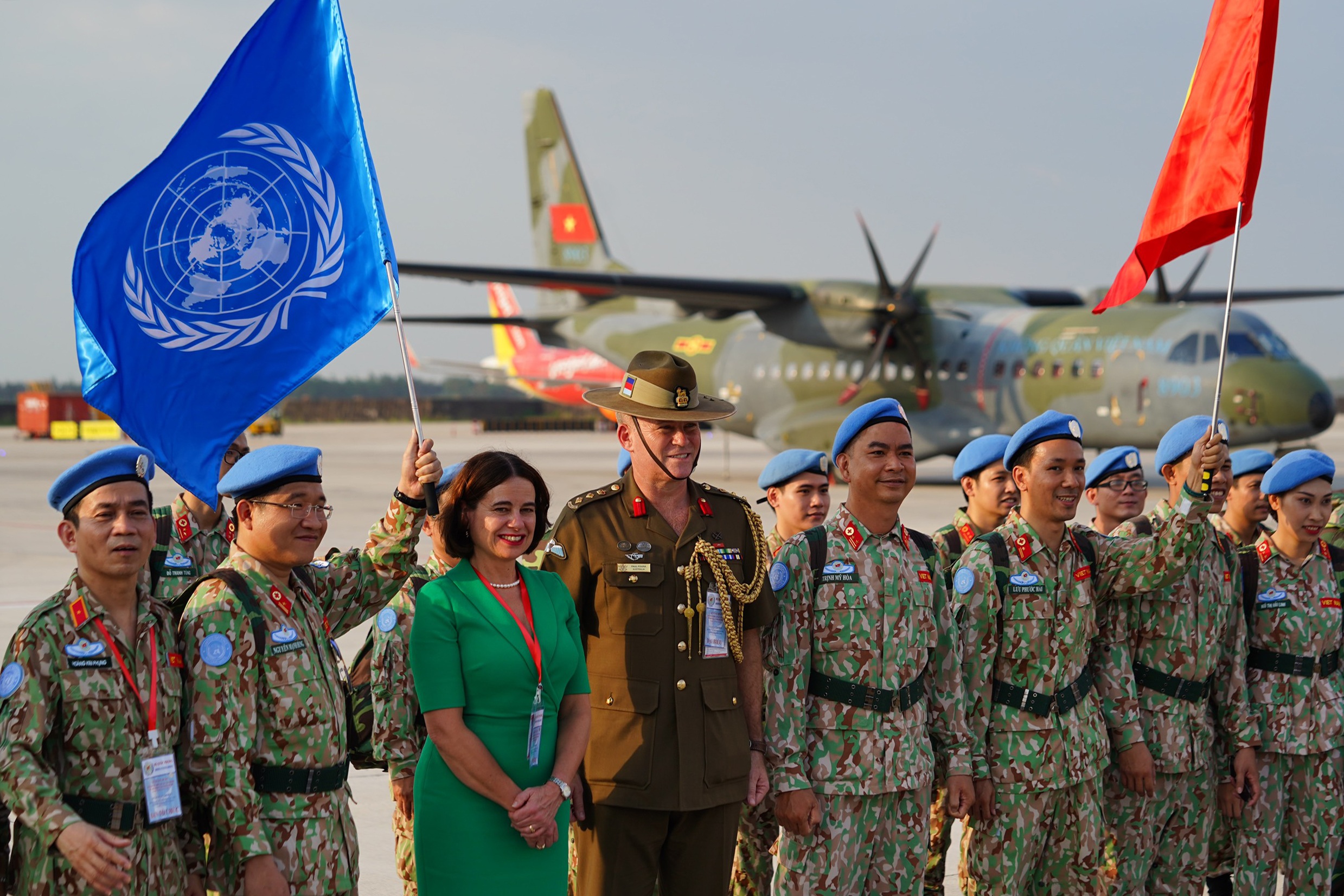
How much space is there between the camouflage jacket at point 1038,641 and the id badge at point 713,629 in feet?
2.85

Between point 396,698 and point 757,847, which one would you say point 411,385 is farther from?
point 757,847

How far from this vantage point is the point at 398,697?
343 centimetres

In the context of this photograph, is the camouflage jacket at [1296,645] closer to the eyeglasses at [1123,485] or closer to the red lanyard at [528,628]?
the eyeglasses at [1123,485]

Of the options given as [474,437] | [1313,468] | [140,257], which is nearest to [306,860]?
[140,257]

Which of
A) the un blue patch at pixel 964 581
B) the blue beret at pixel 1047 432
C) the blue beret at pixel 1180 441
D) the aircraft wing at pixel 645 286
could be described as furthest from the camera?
the aircraft wing at pixel 645 286

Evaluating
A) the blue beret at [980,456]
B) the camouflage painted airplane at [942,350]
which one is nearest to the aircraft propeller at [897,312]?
the camouflage painted airplane at [942,350]

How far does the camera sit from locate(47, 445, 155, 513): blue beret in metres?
2.92

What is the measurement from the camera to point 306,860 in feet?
9.45

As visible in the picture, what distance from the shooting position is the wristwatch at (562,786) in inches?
117

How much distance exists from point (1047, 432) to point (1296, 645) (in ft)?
4.29

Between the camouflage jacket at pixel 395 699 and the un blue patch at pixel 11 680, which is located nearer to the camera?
the un blue patch at pixel 11 680

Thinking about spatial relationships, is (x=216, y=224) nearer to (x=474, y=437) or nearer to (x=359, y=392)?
(x=474, y=437)

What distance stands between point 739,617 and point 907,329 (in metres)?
17.7

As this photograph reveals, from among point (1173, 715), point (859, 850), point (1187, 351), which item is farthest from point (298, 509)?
point (1187, 351)
